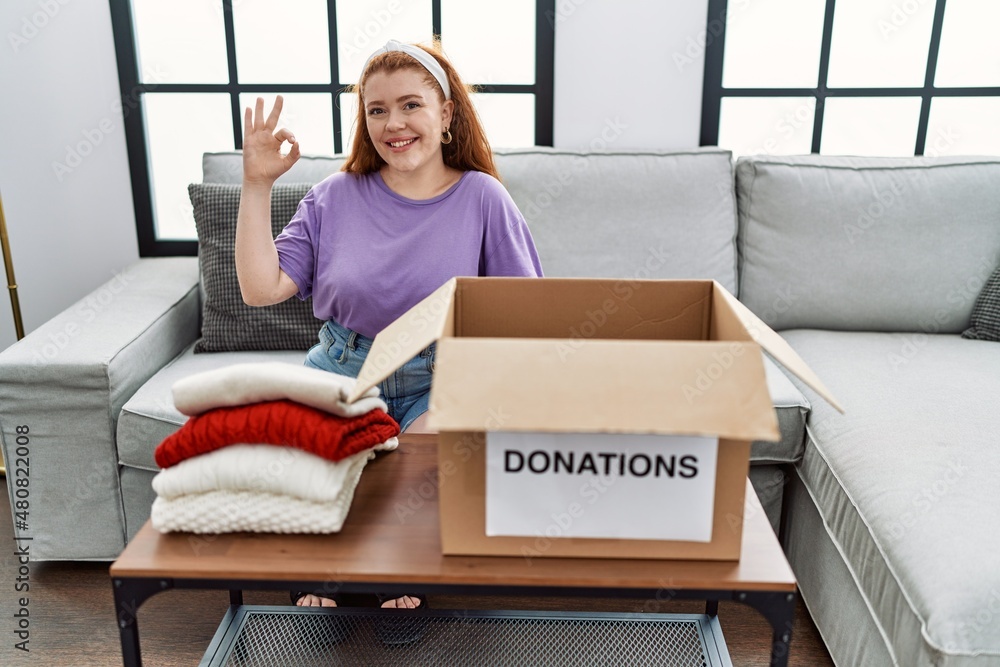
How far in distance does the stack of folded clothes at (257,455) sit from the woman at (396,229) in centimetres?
43

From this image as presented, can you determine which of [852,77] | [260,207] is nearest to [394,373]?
[260,207]

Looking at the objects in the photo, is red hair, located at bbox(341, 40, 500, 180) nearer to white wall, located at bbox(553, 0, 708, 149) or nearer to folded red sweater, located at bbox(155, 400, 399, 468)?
folded red sweater, located at bbox(155, 400, 399, 468)

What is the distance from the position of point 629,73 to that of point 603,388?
178 cm

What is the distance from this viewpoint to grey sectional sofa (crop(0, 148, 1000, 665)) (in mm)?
1260

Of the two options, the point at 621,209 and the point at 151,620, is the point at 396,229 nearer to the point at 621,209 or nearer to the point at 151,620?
the point at 621,209

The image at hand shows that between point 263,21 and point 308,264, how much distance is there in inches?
50.8

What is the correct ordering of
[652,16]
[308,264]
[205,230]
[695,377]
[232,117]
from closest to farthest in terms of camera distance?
[695,377] → [308,264] → [205,230] → [652,16] → [232,117]

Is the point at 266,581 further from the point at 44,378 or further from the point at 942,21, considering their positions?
the point at 942,21

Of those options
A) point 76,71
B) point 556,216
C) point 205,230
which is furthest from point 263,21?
point 556,216

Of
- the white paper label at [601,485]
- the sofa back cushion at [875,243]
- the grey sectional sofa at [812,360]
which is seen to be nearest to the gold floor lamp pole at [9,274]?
the grey sectional sofa at [812,360]

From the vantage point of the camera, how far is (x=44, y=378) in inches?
66.2

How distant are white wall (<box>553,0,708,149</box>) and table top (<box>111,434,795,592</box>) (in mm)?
1638

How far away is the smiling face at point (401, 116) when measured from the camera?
140 centimetres

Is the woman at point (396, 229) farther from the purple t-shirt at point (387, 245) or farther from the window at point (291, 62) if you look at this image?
the window at point (291, 62)
